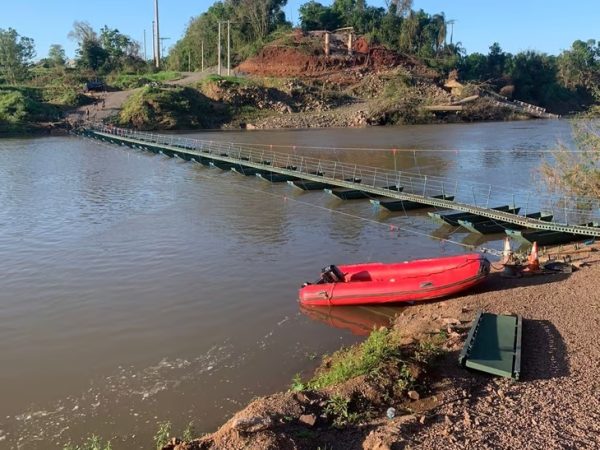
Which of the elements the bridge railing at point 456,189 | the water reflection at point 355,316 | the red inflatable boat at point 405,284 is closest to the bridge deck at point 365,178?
the bridge railing at point 456,189

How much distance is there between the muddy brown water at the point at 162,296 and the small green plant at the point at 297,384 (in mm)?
362

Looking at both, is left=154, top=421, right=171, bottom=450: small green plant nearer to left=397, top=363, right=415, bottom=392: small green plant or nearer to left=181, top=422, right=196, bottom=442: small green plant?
left=181, top=422, right=196, bottom=442: small green plant

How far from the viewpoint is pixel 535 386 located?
23.8 ft

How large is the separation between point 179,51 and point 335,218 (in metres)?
98.5

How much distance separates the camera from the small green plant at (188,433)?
6.95 m

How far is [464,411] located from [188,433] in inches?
136

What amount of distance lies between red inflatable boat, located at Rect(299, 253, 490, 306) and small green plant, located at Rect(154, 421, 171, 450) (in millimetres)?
4975

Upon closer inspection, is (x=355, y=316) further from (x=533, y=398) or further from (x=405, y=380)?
(x=533, y=398)

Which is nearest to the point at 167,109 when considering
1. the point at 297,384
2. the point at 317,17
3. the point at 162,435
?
the point at 317,17

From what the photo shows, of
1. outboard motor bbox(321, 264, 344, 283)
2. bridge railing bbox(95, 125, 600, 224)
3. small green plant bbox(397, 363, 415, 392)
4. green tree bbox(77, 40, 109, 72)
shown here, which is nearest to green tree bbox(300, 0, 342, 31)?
green tree bbox(77, 40, 109, 72)

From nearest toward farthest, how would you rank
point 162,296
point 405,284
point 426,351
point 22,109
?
point 426,351, point 405,284, point 162,296, point 22,109

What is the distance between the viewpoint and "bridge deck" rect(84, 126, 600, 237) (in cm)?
1792

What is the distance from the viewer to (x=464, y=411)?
668cm

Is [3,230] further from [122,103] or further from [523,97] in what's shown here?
[523,97]
